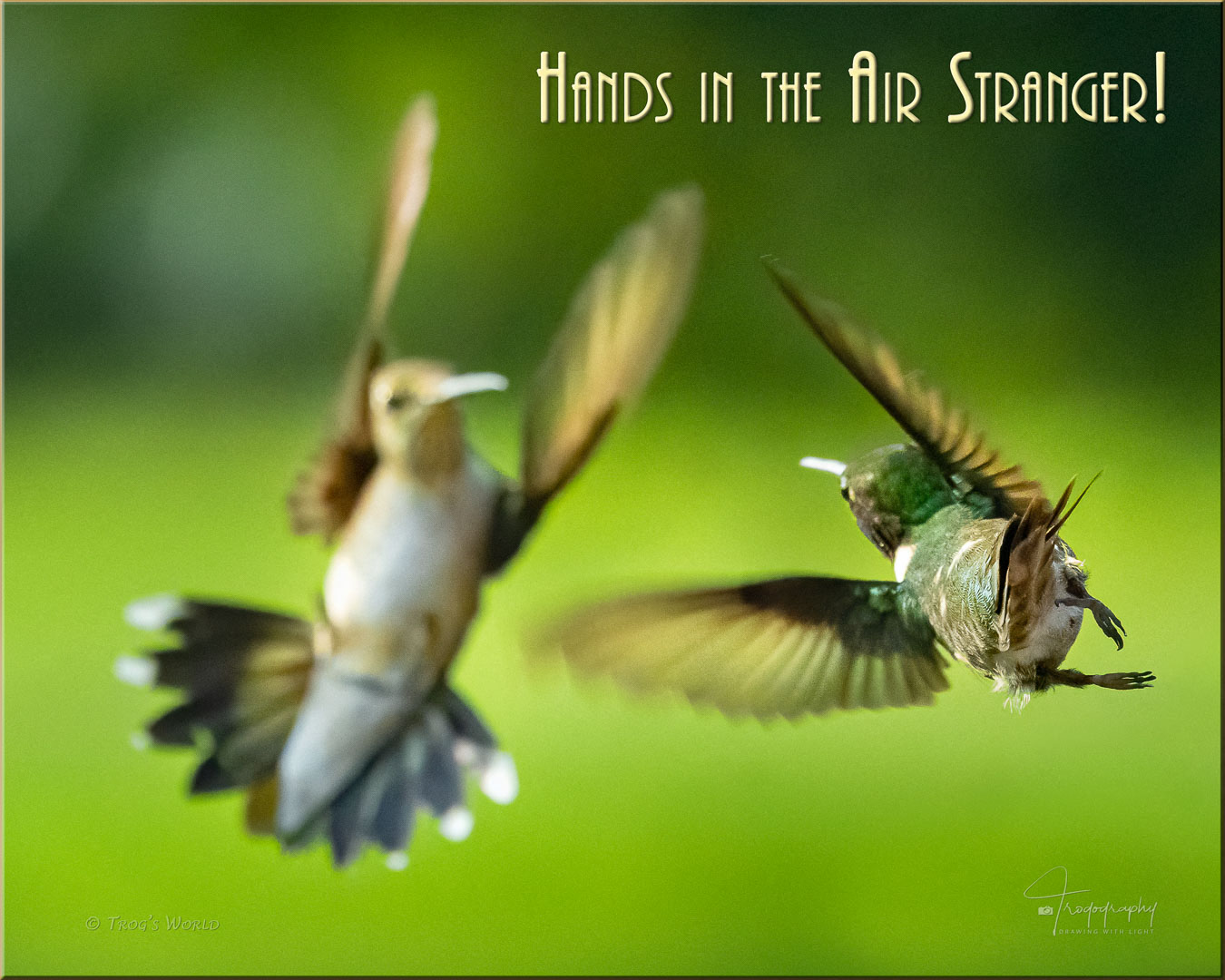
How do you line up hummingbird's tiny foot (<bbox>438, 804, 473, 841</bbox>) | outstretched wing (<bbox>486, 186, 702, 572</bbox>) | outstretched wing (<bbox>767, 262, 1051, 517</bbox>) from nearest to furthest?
outstretched wing (<bbox>767, 262, 1051, 517</bbox>), outstretched wing (<bbox>486, 186, 702, 572</bbox>), hummingbird's tiny foot (<bbox>438, 804, 473, 841</bbox>)

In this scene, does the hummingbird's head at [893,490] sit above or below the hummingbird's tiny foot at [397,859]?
above

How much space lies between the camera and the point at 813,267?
879mm

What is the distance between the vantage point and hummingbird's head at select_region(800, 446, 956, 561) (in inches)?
25.3

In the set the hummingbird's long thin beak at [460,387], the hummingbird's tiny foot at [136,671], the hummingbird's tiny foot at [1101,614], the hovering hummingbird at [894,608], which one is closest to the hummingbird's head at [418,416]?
the hummingbird's long thin beak at [460,387]

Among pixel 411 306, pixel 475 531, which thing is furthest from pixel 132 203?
pixel 475 531

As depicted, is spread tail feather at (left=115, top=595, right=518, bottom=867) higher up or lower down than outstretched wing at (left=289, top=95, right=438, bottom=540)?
lower down

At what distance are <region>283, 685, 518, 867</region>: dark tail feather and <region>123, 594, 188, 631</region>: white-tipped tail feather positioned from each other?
7.5 inches

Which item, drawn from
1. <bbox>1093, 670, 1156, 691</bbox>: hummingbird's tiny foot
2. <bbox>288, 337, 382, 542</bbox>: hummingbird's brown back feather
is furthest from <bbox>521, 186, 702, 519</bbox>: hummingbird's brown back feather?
<bbox>1093, 670, 1156, 691</bbox>: hummingbird's tiny foot

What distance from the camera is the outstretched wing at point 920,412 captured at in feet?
1.80

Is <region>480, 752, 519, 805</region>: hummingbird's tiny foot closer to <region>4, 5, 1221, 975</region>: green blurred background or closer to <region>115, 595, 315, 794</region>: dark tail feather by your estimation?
<region>4, 5, 1221, 975</region>: green blurred background

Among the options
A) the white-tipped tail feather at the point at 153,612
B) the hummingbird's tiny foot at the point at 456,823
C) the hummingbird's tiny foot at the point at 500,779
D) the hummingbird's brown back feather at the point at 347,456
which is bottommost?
the hummingbird's tiny foot at the point at 456,823

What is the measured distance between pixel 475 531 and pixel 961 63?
502 mm

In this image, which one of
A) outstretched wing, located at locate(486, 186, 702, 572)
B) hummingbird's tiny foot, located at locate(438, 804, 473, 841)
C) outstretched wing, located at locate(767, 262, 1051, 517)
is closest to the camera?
outstretched wing, located at locate(767, 262, 1051, 517)

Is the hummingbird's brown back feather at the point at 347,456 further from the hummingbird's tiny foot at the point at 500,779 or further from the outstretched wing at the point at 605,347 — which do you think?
the hummingbird's tiny foot at the point at 500,779
